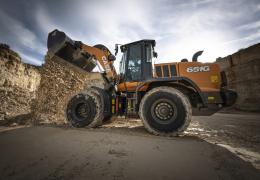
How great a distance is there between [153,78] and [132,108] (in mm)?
1137

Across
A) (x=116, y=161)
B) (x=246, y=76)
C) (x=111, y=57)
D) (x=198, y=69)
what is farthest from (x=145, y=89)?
(x=246, y=76)

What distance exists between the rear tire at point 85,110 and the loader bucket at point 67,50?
1.66 m

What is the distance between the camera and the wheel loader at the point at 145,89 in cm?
349

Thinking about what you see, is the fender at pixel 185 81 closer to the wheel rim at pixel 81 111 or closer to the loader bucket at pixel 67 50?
the wheel rim at pixel 81 111

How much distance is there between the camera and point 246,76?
15.6 meters

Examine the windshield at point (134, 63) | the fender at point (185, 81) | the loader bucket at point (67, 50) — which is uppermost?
the loader bucket at point (67, 50)

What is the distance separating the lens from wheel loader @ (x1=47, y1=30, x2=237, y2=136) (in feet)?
11.5

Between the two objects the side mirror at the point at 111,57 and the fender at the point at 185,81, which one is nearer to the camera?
the fender at the point at 185,81

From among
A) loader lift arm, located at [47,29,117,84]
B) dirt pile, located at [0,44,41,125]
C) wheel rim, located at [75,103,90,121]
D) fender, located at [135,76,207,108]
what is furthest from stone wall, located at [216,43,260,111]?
dirt pile, located at [0,44,41,125]

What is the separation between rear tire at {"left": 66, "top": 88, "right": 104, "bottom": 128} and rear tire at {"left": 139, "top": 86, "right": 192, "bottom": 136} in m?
1.42

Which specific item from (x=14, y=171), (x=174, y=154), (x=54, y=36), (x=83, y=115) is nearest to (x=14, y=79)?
(x=54, y=36)

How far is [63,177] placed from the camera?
4.77 feet

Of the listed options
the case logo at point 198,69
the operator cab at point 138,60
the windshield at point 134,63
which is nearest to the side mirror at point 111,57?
the operator cab at point 138,60

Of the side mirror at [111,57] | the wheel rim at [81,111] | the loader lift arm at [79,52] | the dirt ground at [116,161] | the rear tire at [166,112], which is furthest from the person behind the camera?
the side mirror at [111,57]
